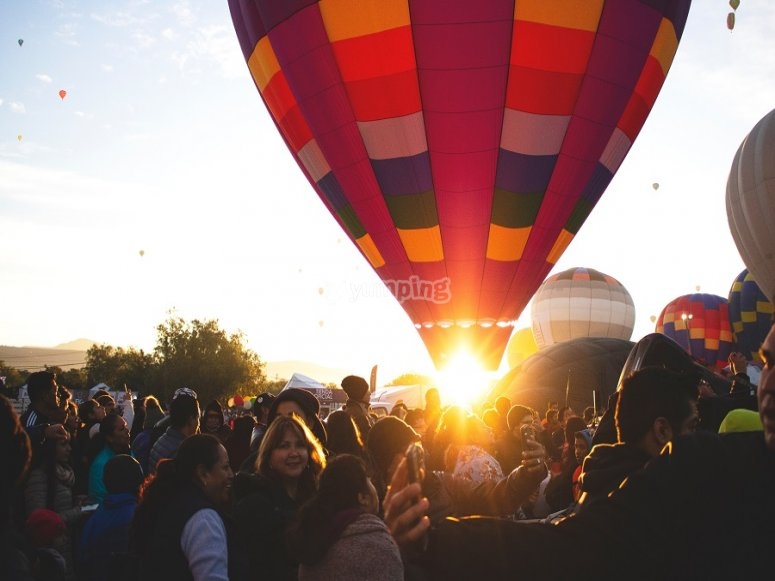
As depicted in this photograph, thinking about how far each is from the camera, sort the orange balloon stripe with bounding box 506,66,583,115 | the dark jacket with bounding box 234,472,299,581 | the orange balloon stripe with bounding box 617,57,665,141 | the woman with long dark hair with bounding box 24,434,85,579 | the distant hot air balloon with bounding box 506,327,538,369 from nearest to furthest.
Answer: the dark jacket with bounding box 234,472,299,581, the woman with long dark hair with bounding box 24,434,85,579, the orange balloon stripe with bounding box 506,66,583,115, the orange balloon stripe with bounding box 617,57,665,141, the distant hot air balloon with bounding box 506,327,538,369

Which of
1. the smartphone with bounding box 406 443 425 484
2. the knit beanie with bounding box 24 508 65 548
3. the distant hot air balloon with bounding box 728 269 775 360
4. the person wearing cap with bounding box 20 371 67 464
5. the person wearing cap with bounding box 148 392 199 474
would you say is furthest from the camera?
the distant hot air balloon with bounding box 728 269 775 360

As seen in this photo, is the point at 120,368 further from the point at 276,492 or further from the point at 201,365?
the point at 276,492

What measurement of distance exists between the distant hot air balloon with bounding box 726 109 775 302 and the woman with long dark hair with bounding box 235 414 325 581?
1303 centimetres

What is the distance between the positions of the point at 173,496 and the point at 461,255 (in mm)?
8653

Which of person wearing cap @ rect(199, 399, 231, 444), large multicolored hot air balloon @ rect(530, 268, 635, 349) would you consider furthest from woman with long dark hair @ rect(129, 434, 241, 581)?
large multicolored hot air balloon @ rect(530, 268, 635, 349)

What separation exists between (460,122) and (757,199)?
732cm

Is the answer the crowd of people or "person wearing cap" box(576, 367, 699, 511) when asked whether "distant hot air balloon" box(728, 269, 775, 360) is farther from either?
"person wearing cap" box(576, 367, 699, 511)

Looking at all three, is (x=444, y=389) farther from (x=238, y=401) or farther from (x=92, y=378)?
(x=92, y=378)

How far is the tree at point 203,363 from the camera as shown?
134ft

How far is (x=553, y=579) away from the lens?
4.36 ft

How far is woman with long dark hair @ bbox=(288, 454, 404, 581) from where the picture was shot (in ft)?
6.74

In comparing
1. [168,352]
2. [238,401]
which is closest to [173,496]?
[238,401]

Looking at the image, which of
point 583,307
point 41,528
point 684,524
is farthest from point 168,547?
point 583,307

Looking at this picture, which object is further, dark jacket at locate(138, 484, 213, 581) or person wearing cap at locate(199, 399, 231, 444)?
person wearing cap at locate(199, 399, 231, 444)
